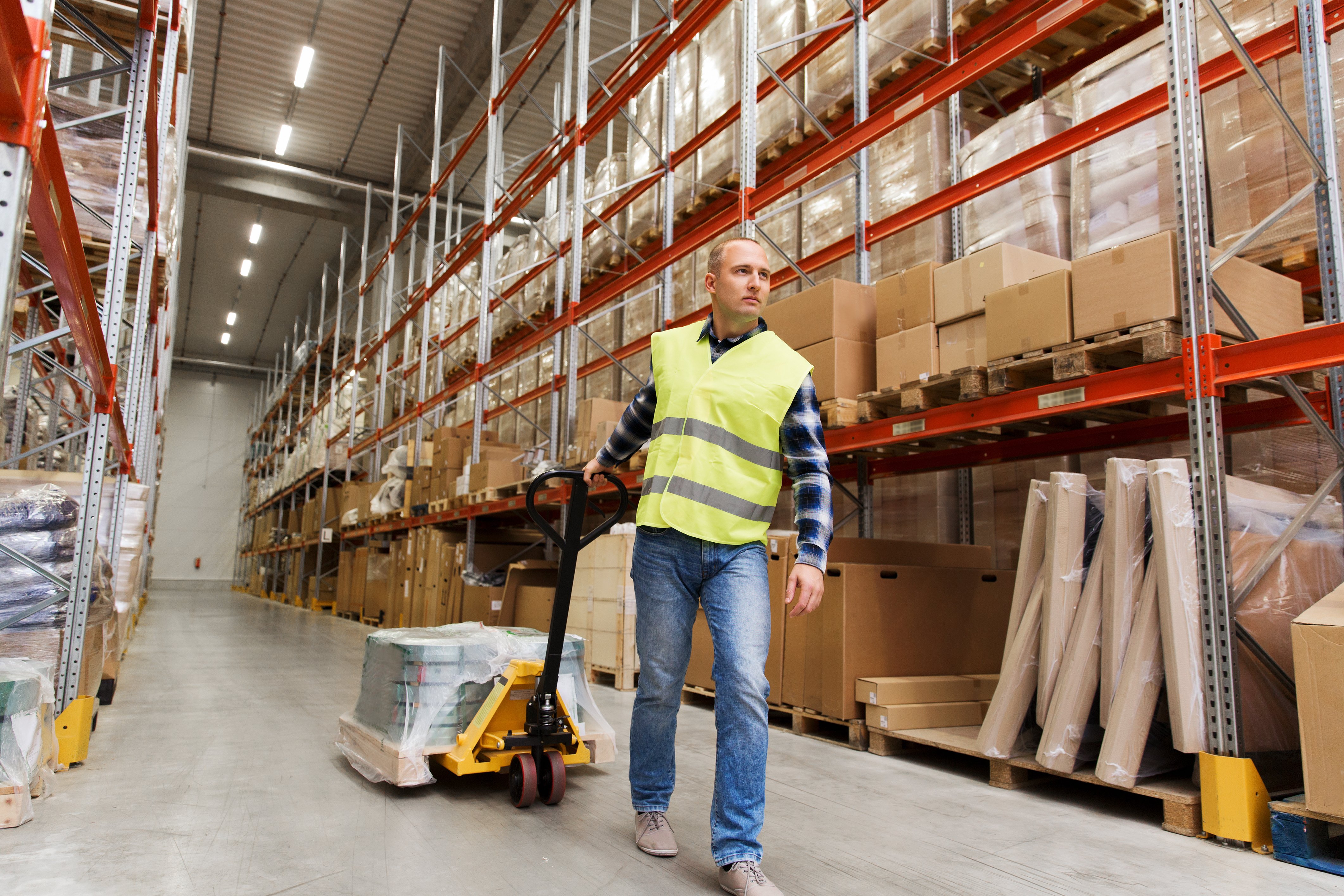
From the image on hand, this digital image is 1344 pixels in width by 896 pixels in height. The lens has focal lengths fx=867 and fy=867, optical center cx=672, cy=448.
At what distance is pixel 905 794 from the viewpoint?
11.0 feet

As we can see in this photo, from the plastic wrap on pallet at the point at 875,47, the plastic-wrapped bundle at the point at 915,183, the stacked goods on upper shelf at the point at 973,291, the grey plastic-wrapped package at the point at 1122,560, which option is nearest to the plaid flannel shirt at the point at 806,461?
the grey plastic-wrapped package at the point at 1122,560

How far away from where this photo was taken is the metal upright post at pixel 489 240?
1101cm

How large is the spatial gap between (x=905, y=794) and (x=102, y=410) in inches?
148

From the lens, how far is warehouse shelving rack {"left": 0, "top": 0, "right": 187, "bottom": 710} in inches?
55.1

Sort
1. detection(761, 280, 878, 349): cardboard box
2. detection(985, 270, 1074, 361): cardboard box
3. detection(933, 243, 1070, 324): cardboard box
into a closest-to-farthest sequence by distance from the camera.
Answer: detection(985, 270, 1074, 361): cardboard box < detection(933, 243, 1070, 324): cardboard box < detection(761, 280, 878, 349): cardboard box

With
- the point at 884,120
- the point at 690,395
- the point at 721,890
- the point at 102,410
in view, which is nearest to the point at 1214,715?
the point at 721,890

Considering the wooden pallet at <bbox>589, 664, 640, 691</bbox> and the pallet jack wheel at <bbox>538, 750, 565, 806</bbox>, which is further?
the wooden pallet at <bbox>589, 664, 640, 691</bbox>

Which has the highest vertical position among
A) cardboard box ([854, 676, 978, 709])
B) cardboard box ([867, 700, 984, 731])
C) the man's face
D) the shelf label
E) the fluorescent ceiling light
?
the fluorescent ceiling light

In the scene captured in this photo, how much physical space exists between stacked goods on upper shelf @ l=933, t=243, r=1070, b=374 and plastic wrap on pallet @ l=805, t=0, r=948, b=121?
207 centimetres

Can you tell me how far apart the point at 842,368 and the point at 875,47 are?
2.71m

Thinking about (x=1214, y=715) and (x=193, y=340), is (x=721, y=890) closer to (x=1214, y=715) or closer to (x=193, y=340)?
(x=1214, y=715)

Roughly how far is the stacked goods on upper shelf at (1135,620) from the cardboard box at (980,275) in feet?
3.25

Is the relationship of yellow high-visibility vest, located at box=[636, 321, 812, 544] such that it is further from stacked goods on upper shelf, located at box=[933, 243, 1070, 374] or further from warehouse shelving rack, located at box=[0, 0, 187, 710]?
stacked goods on upper shelf, located at box=[933, 243, 1070, 374]

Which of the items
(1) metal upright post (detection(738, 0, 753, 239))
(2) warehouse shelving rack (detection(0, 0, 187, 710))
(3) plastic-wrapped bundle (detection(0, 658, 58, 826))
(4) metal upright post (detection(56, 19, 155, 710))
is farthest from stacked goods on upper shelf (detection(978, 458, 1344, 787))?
(4) metal upright post (detection(56, 19, 155, 710))
